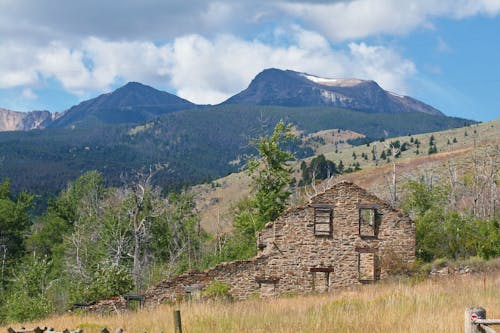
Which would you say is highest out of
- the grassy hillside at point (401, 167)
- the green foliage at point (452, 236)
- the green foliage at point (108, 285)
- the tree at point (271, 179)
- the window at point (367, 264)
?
the grassy hillside at point (401, 167)

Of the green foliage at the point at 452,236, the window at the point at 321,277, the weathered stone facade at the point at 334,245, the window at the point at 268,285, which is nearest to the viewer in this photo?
the window at the point at 268,285

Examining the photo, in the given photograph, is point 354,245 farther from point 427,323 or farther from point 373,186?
point 373,186

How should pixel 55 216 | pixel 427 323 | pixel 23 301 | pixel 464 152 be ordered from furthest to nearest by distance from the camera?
pixel 464 152
pixel 55 216
pixel 23 301
pixel 427 323

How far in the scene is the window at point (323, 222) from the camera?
102 feet

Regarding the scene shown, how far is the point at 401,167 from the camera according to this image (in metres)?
102

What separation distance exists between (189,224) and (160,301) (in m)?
30.7

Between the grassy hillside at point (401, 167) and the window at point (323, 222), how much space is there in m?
31.6

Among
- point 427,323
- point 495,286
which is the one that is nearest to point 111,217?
point 495,286

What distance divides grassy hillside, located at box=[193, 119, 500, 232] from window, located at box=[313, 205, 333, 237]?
31573 millimetres

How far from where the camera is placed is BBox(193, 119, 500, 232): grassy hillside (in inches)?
3605

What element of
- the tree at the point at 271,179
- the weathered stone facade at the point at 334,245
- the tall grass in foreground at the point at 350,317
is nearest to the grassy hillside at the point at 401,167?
the tree at the point at 271,179

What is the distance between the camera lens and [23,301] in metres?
33.6

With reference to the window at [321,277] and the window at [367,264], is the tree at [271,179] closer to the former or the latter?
the window at [321,277]

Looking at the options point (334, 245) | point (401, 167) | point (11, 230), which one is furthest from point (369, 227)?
point (401, 167)
